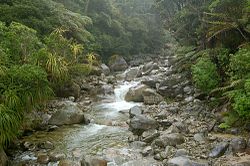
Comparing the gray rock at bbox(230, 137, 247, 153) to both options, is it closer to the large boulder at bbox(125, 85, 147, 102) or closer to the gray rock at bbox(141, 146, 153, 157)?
the gray rock at bbox(141, 146, 153, 157)

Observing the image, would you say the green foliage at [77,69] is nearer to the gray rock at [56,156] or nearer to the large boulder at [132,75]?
the large boulder at [132,75]

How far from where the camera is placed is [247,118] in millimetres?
9547

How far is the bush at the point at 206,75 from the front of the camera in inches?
496

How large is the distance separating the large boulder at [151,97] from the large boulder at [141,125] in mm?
3956

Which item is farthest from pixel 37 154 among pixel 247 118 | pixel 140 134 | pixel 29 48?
pixel 247 118

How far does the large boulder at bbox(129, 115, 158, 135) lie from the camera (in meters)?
11.1

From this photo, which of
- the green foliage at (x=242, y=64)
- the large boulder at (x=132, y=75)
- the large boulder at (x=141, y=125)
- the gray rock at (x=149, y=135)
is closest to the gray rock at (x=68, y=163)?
the gray rock at (x=149, y=135)

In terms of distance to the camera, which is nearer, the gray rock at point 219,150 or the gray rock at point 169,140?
the gray rock at point 219,150

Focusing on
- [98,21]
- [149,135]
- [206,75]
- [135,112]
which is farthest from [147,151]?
[98,21]

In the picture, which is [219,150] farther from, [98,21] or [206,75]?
[98,21]

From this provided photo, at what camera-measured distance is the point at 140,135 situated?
1086cm

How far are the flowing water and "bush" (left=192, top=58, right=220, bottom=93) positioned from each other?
3451mm

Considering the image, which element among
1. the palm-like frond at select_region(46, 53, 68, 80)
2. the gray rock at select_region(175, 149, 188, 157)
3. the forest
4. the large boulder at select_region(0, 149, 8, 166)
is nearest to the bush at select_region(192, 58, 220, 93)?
the forest

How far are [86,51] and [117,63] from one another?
5121 millimetres
